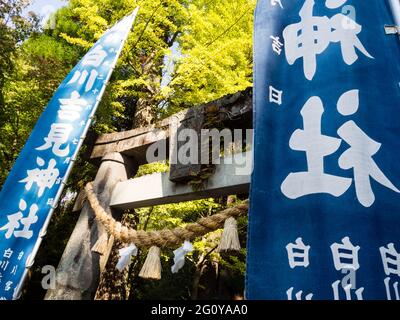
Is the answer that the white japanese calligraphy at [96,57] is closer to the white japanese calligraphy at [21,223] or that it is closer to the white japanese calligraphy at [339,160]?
the white japanese calligraphy at [21,223]

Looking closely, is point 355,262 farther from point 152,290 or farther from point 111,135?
point 152,290

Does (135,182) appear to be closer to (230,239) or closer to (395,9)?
(230,239)

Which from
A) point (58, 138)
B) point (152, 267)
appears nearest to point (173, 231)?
point (152, 267)

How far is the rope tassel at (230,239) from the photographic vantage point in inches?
116

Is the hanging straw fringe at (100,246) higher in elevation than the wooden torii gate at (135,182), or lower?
lower

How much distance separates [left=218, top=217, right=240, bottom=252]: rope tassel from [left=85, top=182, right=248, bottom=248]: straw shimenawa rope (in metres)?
0.11

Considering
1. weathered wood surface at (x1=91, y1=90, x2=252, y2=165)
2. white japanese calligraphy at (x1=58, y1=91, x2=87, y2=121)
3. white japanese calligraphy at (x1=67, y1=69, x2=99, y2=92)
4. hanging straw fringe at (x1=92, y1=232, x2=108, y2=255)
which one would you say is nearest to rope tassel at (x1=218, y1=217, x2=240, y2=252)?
weathered wood surface at (x1=91, y1=90, x2=252, y2=165)

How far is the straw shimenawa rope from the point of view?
315cm

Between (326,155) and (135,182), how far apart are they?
334cm

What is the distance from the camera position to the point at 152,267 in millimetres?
3443

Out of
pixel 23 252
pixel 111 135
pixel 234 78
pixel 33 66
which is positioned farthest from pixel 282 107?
pixel 33 66

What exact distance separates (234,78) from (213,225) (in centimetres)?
472

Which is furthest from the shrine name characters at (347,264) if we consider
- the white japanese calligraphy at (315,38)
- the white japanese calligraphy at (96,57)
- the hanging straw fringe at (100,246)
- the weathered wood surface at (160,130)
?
the white japanese calligraphy at (96,57)

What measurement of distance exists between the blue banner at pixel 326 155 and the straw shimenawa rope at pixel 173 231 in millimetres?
961
